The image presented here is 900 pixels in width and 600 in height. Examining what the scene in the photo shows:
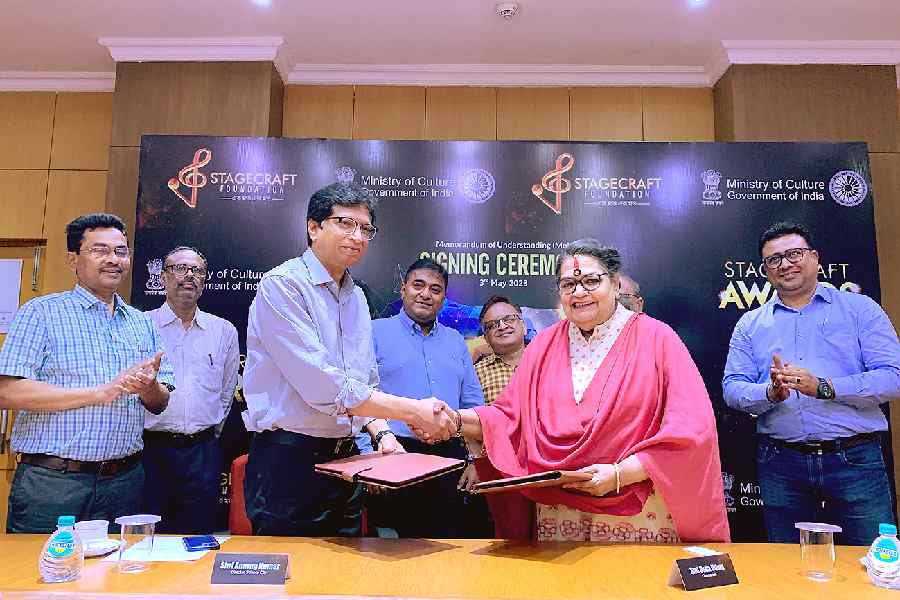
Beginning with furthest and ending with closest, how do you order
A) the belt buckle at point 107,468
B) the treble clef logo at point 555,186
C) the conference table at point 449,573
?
the treble clef logo at point 555,186
the belt buckle at point 107,468
the conference table at point 449,573

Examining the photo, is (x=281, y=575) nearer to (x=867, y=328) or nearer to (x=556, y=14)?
(x=867, y=328)

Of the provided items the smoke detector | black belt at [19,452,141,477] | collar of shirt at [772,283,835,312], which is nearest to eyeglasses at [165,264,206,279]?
black belt at [19,452,141,477]

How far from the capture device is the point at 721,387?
12.1 feet

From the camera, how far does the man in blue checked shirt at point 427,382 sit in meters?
3.38

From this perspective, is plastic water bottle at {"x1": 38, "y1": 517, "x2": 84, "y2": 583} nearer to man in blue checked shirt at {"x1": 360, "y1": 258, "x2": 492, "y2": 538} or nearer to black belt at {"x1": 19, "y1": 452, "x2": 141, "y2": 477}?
black belt at {"x1": 19, "y1": 452, "x2": 141, "y2": 477}

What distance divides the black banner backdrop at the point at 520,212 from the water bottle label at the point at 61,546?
214 cm

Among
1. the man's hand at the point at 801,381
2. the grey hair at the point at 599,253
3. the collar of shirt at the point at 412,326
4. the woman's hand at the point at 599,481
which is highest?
the grey hair at the point at 599,253

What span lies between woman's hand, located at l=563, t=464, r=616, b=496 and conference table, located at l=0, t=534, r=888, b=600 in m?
0.17

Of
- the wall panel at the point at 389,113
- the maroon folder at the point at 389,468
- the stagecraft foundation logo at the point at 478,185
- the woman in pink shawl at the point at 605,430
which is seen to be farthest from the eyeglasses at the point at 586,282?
the wall panel at the point at 389,113

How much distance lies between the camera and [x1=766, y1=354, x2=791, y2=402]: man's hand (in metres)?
3.25

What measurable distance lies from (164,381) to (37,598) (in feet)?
5.24

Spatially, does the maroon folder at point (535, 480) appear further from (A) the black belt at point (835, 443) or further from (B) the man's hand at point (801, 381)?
(A) the black belt at point (835, 443)

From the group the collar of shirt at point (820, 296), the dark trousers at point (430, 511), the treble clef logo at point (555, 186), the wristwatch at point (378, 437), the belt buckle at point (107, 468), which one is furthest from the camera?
the treble clef logo at point (555, 186)

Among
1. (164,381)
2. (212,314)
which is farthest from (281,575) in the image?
(212,314)
